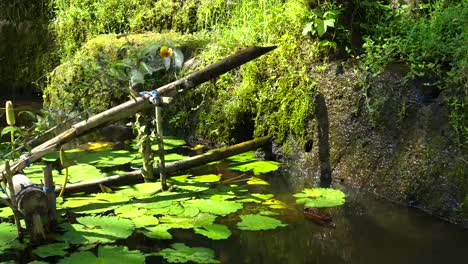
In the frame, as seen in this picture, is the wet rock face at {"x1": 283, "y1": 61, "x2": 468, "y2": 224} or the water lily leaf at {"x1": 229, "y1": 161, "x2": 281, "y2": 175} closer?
the wet rock face at {"x1": 283, "y1": 61, "x2": 468, "y2": 224}

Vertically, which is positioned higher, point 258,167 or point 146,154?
point 146,154

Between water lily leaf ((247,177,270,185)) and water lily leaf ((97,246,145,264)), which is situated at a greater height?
water lily leaf ((247,177,270,185))

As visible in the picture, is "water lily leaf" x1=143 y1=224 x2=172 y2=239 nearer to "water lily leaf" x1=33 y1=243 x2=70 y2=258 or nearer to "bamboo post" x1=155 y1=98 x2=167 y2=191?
"water lily leaf" x1=33 y1=243 x2=70 y2=258

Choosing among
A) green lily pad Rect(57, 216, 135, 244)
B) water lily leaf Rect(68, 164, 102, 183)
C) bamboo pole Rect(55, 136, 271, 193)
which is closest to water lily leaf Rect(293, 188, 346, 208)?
→ bamboo pole Rect(55, 136, 271, 193)

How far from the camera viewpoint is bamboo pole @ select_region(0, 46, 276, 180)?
3.33 m

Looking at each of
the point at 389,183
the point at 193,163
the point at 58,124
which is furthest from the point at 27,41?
the point at 389,183

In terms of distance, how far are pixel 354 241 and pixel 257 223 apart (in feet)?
1.81

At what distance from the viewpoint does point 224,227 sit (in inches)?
126

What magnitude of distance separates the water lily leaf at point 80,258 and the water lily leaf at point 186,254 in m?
0.36

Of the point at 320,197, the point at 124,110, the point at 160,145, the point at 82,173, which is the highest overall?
the point at 124,110

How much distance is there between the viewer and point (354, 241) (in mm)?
3109

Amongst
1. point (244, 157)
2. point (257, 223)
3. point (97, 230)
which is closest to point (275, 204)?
point (257, 223)

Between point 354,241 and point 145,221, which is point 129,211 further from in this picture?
point 354,241

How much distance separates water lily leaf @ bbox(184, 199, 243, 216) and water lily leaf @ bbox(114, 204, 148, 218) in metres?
0.29
